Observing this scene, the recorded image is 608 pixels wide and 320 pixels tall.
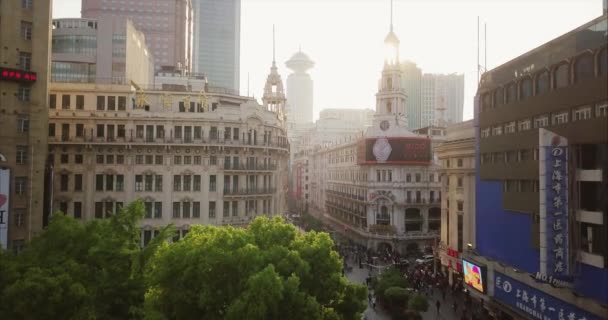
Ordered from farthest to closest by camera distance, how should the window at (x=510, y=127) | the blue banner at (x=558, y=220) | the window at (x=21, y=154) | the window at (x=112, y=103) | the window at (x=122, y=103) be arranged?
the window at (x=122, y=103), the window at (x=112, y=103), the window at (x=21, y=154), the window at (x=510, y=127), the blue banner at (x=558, y=220)

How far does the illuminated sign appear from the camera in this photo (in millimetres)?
39500

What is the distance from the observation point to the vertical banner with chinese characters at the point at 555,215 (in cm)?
2634

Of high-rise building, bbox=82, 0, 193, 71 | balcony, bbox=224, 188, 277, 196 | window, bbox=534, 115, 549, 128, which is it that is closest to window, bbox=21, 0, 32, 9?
balcony, bbox=224, 188, 277, 196

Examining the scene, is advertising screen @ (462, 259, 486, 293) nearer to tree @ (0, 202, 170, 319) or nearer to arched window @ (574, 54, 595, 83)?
arched window @ (574, 54, 595, 83)

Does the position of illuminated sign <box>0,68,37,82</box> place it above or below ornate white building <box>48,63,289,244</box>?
above

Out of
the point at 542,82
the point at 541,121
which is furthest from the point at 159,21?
the point at 541,121

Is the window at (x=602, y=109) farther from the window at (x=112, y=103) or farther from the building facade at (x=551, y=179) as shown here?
the window at (x=112, y=103)

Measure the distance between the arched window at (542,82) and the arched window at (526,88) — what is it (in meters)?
1.05

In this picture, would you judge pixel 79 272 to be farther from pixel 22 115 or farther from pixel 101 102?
pixel 101 102

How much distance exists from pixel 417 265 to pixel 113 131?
40327 mm

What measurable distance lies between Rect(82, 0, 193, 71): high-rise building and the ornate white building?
95.6 m

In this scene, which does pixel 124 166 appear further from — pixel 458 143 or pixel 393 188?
pixel 393 188

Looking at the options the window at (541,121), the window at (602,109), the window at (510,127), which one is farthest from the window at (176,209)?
the window at (602,109)

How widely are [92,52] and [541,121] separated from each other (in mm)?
53058
